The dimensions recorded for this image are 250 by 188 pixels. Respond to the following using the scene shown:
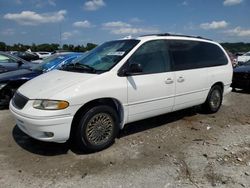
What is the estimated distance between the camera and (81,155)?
14.4ft

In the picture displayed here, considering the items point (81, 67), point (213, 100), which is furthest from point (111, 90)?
point (213, 100)

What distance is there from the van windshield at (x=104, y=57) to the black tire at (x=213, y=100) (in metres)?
2.51

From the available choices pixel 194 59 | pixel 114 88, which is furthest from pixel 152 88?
pixel 194 59

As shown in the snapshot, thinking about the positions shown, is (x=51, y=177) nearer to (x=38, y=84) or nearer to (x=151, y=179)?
(x=151, y=179)

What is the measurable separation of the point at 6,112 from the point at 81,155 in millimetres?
3470

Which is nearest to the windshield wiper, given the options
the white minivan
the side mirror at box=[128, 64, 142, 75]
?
the white minivan

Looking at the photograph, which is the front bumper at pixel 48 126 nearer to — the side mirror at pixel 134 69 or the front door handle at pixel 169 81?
the side mirror at pixel 134 69

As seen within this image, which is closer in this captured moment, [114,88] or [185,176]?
[185,176]

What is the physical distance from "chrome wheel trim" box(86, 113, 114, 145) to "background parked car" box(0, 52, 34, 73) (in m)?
5.60

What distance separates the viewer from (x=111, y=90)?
4.48 meters

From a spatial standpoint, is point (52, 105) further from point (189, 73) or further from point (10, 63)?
point (10, 63)

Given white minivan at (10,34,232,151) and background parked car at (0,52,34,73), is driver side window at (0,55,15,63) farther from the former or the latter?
white minivan at (10,34,232,151)

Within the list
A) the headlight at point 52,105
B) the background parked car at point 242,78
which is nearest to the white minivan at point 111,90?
the headlight at point 52,105

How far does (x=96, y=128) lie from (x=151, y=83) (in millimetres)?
1281
